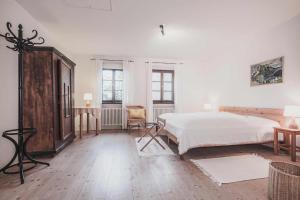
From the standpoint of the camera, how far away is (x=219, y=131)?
121 inches

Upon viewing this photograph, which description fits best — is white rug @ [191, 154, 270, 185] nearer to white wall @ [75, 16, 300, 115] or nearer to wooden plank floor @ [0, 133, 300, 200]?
wooden plank floor @ [0, 133, 300, 200]

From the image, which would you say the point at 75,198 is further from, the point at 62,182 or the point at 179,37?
the point at 179,37

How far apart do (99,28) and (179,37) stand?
1933mm

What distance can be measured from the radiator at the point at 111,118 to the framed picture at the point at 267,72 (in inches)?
163

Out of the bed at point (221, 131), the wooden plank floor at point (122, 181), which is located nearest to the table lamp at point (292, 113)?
the bed at point (221, 131)

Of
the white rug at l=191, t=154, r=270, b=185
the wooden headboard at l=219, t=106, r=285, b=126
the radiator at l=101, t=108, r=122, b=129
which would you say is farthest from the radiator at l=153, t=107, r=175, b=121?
the white rug at l=191, t=154, r=270, b=185

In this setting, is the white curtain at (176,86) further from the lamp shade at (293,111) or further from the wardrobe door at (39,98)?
the wardrobe door at (39,98)

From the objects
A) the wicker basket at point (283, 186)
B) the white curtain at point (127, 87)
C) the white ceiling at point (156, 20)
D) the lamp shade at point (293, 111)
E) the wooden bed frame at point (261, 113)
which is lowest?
the wicker basket at point (283, 186)

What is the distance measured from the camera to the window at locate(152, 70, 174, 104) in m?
6.21

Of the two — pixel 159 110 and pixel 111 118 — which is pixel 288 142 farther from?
pixel 111 118

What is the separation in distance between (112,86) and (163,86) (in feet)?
6.24

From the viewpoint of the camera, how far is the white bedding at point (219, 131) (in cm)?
294

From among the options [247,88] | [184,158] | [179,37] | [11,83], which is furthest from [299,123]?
[11,83]

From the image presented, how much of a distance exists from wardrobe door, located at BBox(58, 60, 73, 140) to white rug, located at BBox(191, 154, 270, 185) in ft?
8.77
